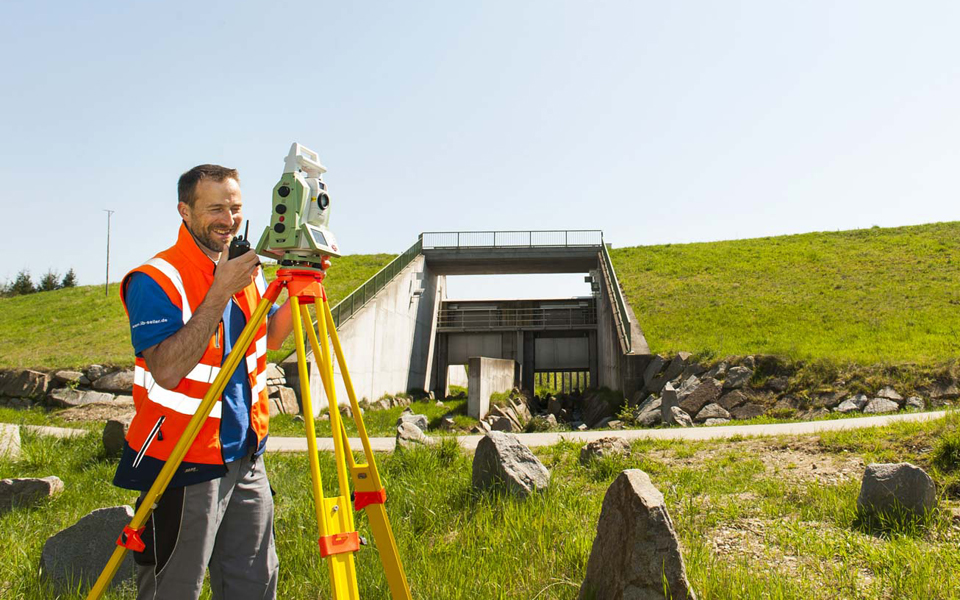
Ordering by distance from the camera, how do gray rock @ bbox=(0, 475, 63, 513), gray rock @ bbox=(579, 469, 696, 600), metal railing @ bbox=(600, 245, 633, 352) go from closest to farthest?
gray rock @ bbox=(579, 469, 696, 600)
gray rock @ bbox=(0, 475, 63, 513)
metal railing @ bbox=(600, 245, 633, 352)

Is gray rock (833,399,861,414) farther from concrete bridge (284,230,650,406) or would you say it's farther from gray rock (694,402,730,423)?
concrete bridge (284,230,650,406)

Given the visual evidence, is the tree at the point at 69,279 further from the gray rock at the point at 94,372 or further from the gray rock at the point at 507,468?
the gray rock at the point at 507,468

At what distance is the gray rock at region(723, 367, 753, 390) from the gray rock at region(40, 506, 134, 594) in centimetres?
1382

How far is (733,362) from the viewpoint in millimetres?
15672

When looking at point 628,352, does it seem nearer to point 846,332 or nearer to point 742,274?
point 846,332

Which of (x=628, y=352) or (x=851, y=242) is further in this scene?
(x=851, y=242)

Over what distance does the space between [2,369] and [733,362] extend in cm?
2072

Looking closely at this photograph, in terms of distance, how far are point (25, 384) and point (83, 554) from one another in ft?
54.6

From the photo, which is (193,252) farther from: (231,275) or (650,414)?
(650,414)

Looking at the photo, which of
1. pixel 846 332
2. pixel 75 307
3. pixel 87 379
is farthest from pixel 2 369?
pixel 846 332

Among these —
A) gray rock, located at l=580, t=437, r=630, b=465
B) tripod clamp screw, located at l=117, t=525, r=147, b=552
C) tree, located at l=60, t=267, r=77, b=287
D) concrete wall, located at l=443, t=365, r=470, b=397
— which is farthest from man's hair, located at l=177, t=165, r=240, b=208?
tree, located at l=60, t=267, r=77, b=287

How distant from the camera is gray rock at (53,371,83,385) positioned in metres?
16.8

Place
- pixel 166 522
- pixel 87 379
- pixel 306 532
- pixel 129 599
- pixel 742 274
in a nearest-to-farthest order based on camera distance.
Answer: pixel 166 522
pixel 129 599
pixel 306 532
pixel 87 379
pixel 742 274

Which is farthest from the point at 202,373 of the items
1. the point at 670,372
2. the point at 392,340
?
the point at 392,340
